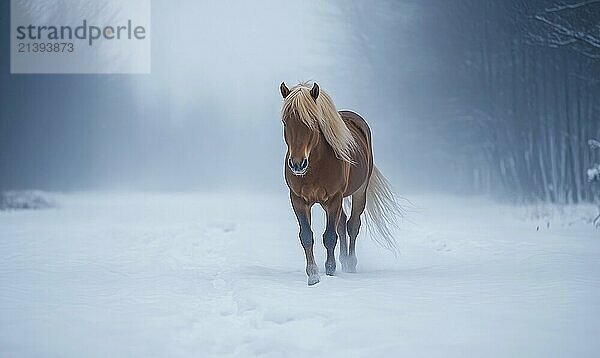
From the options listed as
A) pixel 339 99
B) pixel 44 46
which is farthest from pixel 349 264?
pixel 339 99

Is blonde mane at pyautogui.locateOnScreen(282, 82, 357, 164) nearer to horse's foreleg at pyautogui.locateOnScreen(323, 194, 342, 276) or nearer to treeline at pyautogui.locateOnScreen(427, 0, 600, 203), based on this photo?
horse's foreleg at pyautogui.locateOnScreen(323, 194, 342, 276)

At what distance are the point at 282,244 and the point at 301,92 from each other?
2.37m

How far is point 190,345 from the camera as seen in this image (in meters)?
2.19

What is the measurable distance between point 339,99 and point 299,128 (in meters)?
5.78

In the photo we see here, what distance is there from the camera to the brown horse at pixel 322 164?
9.52 ft

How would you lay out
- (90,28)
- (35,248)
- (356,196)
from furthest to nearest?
(90,28)
(35,248)
(356,196)

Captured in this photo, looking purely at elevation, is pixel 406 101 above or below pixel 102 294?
above

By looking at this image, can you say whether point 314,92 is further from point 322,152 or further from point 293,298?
point 293,298

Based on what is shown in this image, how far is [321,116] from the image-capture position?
119 inches

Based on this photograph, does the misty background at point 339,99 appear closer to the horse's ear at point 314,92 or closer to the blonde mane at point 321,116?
the blonde mane at point 321,116

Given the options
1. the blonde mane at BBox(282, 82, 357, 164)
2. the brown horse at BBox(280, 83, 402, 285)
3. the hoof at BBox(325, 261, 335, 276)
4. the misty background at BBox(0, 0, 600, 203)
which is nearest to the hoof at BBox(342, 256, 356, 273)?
the brown horse at BBox(280, 83, 402, 285)

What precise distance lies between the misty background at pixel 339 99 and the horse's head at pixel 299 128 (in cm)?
392

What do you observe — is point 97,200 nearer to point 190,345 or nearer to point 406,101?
point 406,101

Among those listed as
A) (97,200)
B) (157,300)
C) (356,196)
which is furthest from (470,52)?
(157,300)
